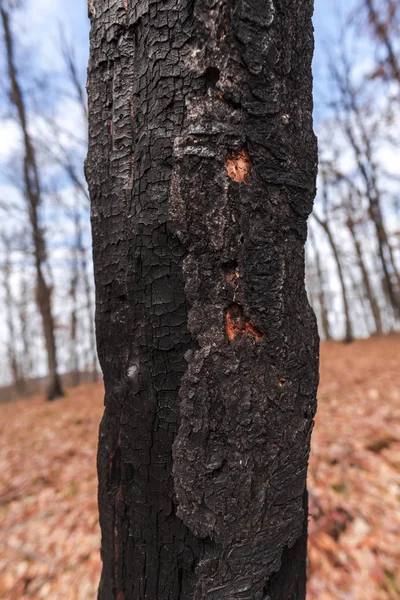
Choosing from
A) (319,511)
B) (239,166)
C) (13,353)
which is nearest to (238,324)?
(239,166)

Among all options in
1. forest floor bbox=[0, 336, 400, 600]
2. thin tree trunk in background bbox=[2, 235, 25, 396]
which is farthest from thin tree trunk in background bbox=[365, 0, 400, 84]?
thin tree trunk in background bbox=[2, 235, 25, 396]

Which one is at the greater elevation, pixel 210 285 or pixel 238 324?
pixel 210 285

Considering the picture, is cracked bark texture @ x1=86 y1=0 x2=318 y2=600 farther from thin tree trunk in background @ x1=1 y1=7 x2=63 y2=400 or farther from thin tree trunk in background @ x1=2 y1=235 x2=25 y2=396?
thin tree trunk in background @ x1=2 y1=235 x2=25 y2=396

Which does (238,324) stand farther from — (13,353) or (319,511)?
(13,353)

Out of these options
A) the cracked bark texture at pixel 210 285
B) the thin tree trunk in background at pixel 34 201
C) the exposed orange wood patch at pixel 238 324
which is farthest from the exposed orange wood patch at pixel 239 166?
the thin tree trunk in background at pixel 34 201

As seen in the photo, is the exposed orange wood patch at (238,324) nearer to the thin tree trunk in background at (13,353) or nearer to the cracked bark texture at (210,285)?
the cracked bark texture at (210,285)

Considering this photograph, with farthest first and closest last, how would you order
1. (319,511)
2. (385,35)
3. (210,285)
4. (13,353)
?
(13,353), (385,35), (319,511), (210,285)

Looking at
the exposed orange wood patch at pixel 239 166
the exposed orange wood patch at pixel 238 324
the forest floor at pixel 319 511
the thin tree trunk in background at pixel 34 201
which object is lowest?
the forest floor at pixel 319 511
